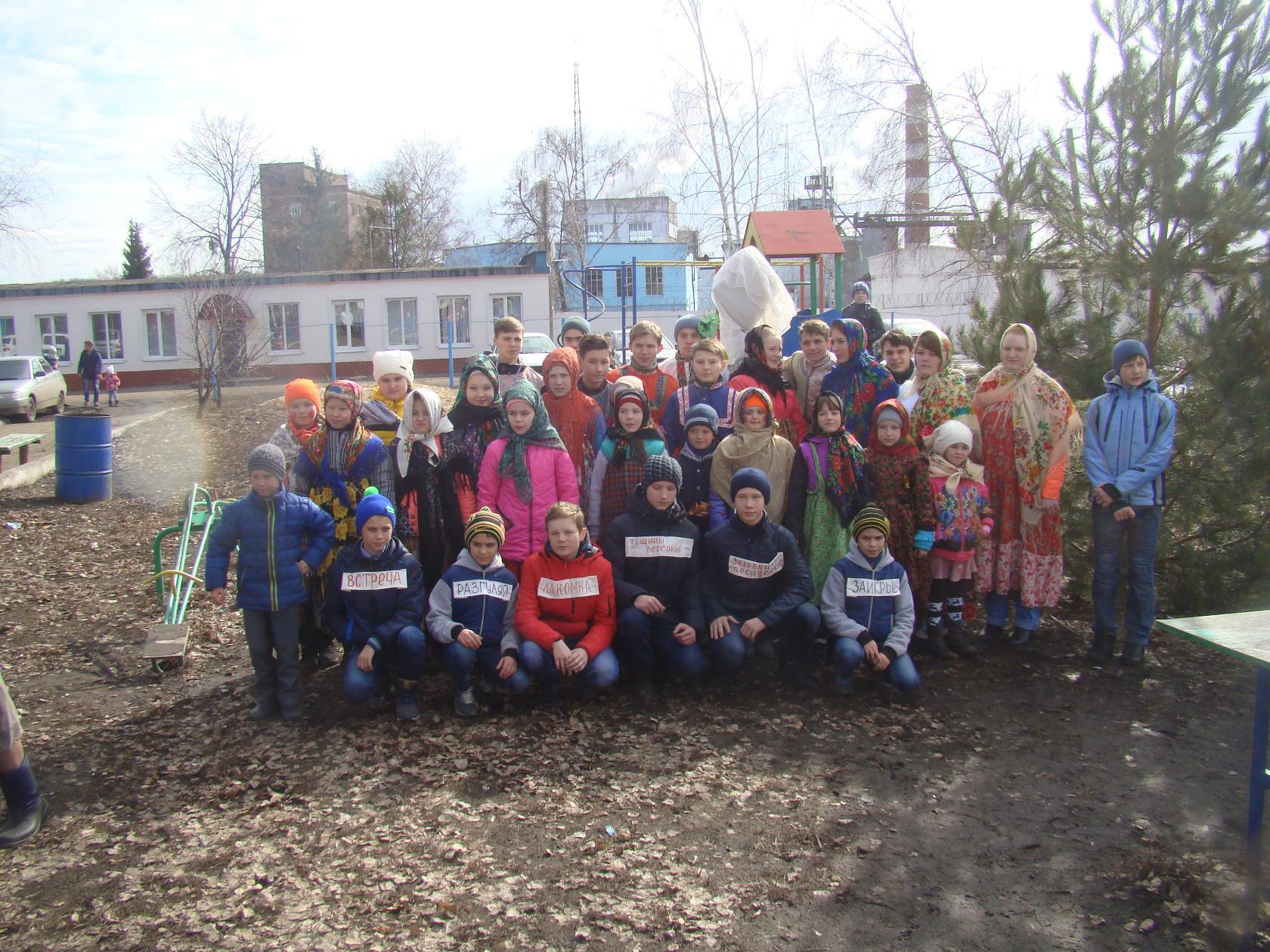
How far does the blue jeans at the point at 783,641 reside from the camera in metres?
4.63

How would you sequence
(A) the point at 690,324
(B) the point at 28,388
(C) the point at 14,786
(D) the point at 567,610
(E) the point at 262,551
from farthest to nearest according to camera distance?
(B) the point at 28,388
(A) the point at 690,324
(D) the point at 567,610
(E) the point at 262,551
(C) the point at 14,786

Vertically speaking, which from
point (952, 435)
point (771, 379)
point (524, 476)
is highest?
point (771, 379)

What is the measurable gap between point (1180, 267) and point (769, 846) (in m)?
4.28

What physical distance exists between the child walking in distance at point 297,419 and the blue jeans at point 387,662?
3.55 ft

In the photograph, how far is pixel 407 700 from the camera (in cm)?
443

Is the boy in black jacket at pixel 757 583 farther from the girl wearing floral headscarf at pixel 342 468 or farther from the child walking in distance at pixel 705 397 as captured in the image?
the girl wearing floral headscarf at pixel 342 468

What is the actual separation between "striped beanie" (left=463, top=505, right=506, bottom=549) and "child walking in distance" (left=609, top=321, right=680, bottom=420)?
5.09 feet

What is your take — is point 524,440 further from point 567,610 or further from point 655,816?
point 655,816

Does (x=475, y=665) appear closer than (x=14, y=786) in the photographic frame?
No

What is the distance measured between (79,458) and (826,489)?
917 cm

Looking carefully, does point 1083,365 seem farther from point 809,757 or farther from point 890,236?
point 890,236

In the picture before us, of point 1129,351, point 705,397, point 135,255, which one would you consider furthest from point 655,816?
point 135,255

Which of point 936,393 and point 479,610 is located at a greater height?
point 936,393

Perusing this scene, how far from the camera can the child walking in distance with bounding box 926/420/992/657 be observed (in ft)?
16.4
